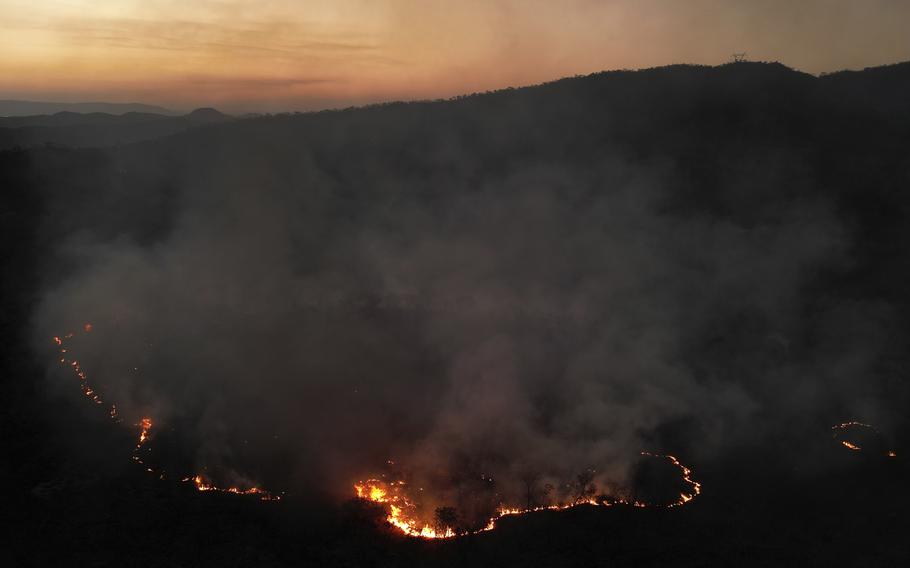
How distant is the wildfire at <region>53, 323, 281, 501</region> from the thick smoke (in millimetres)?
668

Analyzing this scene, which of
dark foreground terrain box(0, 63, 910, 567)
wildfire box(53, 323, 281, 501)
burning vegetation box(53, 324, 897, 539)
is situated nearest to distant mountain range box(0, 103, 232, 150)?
dark foreground terrain box(0, 63, 910, 567)

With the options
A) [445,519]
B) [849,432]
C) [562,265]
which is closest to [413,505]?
[445,519]

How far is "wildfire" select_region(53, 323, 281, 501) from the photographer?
2327cm

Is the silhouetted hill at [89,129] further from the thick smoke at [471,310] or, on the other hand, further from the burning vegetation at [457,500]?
the burning vegetation at [457,500]

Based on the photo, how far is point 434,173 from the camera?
55844 millimetres

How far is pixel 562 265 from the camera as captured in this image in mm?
40406

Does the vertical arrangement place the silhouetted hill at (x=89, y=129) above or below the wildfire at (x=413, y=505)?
above

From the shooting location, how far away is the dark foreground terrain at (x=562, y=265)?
2114 cm

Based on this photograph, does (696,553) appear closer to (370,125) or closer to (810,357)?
(810,357)

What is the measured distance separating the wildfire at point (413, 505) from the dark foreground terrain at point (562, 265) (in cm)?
43

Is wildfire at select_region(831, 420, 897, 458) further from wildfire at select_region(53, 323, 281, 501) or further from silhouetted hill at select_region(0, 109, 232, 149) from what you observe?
silhouetted hill at select_region(0, 109, 232, 149)

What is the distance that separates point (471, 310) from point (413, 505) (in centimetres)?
1499

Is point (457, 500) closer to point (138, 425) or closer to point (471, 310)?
point (138, 425)

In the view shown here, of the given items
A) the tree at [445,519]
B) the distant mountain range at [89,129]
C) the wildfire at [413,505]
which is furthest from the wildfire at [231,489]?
the distant mountain range at [89,129]
